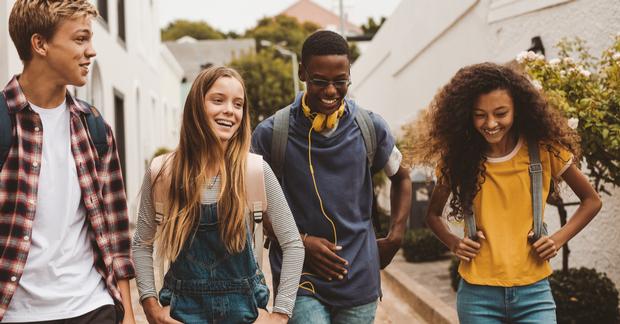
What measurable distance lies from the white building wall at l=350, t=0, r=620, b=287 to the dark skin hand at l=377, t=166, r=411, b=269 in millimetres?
3504

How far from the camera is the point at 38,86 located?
2672 millimetres

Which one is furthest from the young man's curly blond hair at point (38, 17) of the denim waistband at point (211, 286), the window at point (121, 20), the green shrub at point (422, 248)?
the window at point (121, 20)

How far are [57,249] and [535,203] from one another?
6.24 feet

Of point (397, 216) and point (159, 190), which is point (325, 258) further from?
point (159, 190)

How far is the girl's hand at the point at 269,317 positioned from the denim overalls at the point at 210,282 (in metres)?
0.02

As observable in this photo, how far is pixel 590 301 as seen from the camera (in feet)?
18.9

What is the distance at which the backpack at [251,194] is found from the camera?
9.30ft

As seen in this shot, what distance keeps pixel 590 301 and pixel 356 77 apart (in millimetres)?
22417

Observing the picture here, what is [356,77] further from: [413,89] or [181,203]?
[181,203]

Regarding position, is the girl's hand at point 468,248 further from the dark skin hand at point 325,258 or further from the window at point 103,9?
the window at point 103,9

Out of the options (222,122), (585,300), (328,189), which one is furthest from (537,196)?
(585,300)


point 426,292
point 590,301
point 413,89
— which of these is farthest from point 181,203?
point 413,89

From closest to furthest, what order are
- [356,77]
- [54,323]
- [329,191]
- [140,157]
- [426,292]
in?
[54,323]
[329,191]
[426,292]
[140,157]
[356,77]

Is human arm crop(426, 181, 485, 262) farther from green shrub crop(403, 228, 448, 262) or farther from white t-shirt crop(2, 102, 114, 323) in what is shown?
green shrub crop(403, 228, 448, 262)
